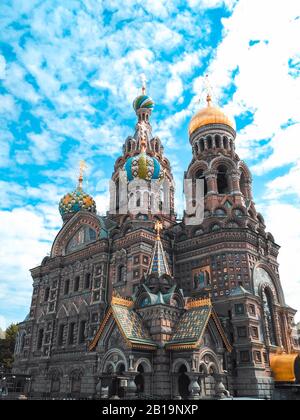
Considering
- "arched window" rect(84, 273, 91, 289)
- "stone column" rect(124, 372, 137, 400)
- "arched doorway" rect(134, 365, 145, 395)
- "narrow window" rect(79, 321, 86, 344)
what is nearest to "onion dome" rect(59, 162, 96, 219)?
"arched window" rect(84, 273, 91, 289)

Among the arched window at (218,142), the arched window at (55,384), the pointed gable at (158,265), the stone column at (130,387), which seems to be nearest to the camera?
the stone column at (130,387)

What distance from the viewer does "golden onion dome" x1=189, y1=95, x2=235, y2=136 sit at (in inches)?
1256

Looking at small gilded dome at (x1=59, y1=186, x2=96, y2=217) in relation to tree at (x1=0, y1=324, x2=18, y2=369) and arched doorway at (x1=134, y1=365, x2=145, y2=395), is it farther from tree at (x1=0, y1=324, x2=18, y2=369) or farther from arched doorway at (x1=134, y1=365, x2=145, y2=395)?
arched doorway at (x1=134, y1=365, x2=145, y2=395)

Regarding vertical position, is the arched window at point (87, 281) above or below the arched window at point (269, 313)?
above

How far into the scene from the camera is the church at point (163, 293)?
1670cm

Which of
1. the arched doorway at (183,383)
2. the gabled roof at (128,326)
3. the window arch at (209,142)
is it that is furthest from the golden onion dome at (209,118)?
the arched doorway at (183,383)

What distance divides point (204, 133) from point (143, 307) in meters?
18.1

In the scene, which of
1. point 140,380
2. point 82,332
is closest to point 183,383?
point 140,380

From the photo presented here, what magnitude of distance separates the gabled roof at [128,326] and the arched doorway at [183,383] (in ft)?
5.36

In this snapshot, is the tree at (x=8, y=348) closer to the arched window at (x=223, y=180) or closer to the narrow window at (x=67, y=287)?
the narrow window at (x=67, y=287)

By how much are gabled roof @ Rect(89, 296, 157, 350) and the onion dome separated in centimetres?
1682

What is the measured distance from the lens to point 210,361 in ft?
55.2

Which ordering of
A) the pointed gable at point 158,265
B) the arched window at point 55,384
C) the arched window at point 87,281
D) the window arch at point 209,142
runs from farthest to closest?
1. the window arch at point 209,142
2. the arched window at point 87,281
3. the arched window at point 55,384
4. the pointed gable at point 158,265
